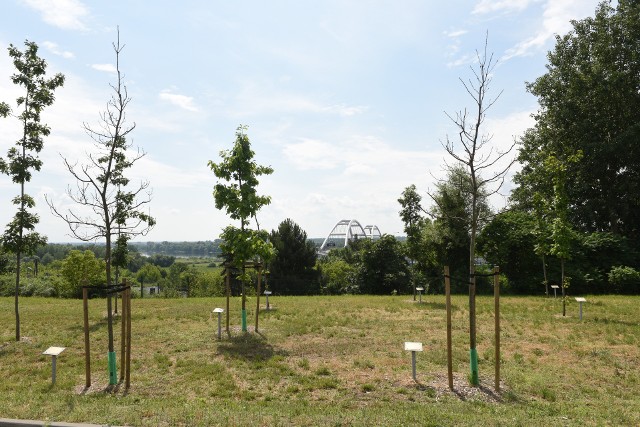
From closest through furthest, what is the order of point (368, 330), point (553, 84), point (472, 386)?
1. point (472, 386)
2. point (368, 330)
3. point (553, 84)

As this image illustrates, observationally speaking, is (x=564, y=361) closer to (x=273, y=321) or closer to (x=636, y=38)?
(x=273, y=321)

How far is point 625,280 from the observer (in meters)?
24.3

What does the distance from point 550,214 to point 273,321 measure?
12.2m

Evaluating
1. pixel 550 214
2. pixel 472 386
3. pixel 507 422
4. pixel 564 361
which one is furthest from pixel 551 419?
pixel 550 214

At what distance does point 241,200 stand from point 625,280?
22.7 m

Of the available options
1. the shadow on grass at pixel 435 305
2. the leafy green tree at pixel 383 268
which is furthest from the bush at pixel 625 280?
the leafy green tree at pixel 383 268

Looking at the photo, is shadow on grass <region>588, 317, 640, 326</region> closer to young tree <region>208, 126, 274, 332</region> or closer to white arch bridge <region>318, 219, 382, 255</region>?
young tree <region>208, 126, 274, 332</region>

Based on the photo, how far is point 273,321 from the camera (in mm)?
16406

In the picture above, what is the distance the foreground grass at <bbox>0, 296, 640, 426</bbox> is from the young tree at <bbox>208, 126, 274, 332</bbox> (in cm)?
268

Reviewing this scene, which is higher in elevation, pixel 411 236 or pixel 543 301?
pixel 411 236

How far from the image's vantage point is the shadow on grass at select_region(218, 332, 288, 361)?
11.1 m

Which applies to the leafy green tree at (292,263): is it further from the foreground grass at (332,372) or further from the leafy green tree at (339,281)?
the foreground grass at (332,372)

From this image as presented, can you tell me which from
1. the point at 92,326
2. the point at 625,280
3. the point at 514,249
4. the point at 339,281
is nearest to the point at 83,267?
the point at 92,326

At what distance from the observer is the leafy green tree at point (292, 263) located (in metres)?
39.4
